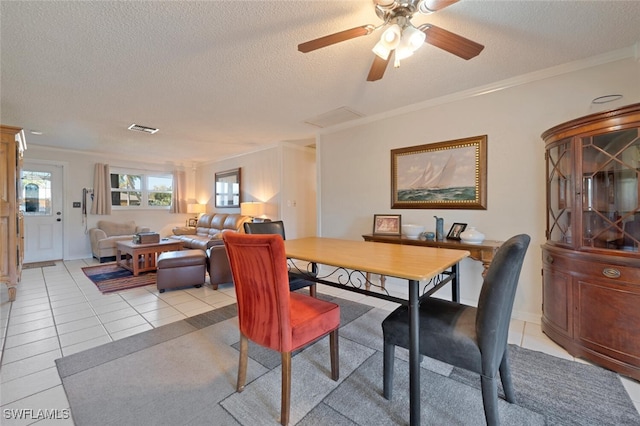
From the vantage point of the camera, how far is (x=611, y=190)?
74.4 inches

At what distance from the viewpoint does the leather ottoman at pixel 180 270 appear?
3330 mm

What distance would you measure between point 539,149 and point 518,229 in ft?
2.56

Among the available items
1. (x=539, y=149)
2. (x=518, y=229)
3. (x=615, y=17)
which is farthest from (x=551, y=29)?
(x=518, y=229)

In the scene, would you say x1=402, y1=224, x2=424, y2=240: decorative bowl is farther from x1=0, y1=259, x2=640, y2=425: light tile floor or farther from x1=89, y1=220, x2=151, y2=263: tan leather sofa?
x1=89, y1=220, x2=151, y2=263: tan leather sofa

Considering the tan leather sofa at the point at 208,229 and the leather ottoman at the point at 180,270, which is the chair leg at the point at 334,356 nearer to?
the leather ottoman at the point at 180,270

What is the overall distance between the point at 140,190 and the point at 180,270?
4513 millimetres

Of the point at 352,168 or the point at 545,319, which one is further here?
the point at 352,168

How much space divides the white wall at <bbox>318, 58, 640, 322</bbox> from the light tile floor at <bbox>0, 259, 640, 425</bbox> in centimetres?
82

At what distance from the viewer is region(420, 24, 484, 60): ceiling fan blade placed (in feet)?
5.10

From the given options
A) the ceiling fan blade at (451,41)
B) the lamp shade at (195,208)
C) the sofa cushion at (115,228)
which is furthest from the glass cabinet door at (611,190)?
the sofa cushion at (115,228)

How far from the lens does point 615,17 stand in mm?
1780

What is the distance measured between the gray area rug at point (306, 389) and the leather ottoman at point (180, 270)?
1.25 m

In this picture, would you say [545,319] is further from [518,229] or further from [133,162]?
[133,162]

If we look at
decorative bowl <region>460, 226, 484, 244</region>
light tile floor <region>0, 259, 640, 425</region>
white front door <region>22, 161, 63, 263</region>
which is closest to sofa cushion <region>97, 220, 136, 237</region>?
white front door <region>22, 161, 63, 263</region>
